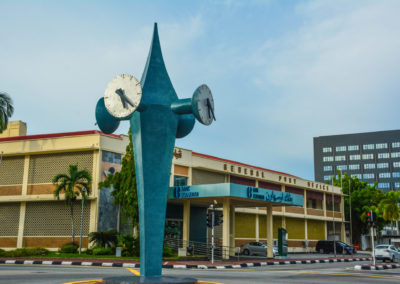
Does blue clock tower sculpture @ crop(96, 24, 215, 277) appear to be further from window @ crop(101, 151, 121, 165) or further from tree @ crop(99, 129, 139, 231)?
window @ crop(101, 151, 121, 165)

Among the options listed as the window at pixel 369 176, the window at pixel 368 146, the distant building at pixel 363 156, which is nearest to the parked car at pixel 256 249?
the distant building at pixel 363 156

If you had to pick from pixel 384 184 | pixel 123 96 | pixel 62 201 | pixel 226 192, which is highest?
pixel 384 184

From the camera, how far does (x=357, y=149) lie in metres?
126

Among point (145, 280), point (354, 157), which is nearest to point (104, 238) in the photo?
point (145, 280)

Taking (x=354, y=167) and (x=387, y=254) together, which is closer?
(x=387, y=254)

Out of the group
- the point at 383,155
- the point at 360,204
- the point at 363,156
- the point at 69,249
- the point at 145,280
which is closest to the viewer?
the point at 145,280

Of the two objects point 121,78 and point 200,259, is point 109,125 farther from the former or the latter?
point 200,259

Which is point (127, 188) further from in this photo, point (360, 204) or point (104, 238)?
point (360, 204)

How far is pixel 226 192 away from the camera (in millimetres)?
28484

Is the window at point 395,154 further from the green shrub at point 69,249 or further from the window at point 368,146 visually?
the green shrub at point 69,249

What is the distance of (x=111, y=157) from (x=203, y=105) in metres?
21.4

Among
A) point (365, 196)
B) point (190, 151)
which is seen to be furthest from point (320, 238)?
point (190, 151)

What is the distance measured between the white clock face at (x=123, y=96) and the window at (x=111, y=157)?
799 inches

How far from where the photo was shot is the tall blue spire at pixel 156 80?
40.6 feet
